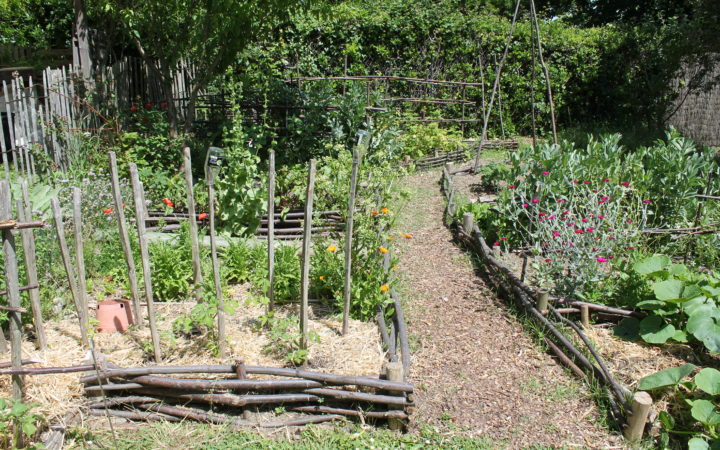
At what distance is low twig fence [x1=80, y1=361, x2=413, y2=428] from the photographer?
3252 mm

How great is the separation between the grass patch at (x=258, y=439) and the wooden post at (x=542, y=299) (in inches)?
54.8

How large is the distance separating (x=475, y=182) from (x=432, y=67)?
5.25 m

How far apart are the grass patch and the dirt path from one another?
5.2 inches

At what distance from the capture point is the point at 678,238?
17.4 ft

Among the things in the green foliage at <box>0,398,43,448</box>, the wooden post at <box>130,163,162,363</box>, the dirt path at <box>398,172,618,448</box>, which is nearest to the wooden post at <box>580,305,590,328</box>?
the dirt path at <box>398,172,618,448</box>

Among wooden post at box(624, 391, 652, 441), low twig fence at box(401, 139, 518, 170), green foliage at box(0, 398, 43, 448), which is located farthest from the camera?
low twig fence at box(401, 139, 518, 170)

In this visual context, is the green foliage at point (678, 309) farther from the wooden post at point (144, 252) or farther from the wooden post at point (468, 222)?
the wooden post at point (144, 252)

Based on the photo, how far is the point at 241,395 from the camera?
329cm

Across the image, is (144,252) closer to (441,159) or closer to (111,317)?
(111,317)

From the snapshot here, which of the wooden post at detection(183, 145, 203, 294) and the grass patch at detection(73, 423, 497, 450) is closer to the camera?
the grass patch at detection(73, 423, 497, 450)

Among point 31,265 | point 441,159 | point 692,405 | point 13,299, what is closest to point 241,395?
point 13,299

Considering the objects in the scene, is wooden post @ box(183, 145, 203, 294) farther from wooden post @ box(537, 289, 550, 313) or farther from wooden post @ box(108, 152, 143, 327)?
wooden post @ box(537, 289, 550, 313)

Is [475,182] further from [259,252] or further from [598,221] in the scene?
[259,252]

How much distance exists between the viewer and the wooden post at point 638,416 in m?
3.09
